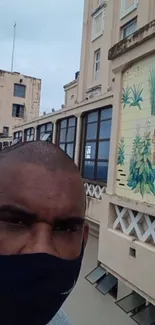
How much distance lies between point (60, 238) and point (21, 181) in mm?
217

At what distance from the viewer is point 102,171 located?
8227mm

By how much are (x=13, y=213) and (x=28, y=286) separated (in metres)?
0.22

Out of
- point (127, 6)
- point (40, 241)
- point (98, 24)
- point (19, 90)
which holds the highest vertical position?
point (19, 90)

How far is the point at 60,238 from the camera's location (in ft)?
4.10

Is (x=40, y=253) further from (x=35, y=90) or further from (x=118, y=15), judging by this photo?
(x=35, y=90)

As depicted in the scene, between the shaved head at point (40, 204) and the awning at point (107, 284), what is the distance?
5.06m

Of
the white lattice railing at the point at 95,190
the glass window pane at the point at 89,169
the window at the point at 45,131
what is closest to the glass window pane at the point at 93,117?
the glass window pane at the point at 89,169

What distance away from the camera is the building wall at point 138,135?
4754 mm

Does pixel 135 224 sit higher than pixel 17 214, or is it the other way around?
pixel 17 214

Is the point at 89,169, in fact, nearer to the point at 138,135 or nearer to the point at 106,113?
the point at 106,113

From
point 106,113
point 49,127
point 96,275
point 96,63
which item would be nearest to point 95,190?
point 106,113

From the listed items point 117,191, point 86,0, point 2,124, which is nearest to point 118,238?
point 117,191

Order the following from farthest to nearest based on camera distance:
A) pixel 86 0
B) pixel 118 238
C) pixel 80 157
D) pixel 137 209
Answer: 1. pixel 86 0
2. pixel 80 157
3. pixel 118 238
4. pixel 137 209

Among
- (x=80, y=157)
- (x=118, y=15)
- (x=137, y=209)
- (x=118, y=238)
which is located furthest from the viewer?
(x=118, y=15)
